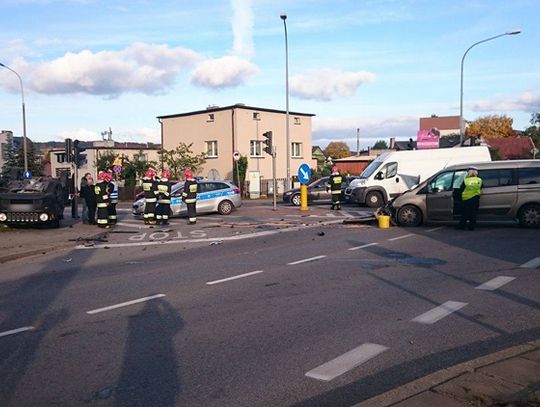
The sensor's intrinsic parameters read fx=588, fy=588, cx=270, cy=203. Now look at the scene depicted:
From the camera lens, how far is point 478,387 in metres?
4.48

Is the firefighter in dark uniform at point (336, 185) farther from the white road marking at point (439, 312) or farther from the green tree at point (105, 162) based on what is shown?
the green tree at point (105, 162)

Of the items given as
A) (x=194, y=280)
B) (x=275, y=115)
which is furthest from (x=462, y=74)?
(x=194, y=280)

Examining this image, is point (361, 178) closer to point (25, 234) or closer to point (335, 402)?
point (25, 234)

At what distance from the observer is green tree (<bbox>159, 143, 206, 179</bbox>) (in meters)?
45.5

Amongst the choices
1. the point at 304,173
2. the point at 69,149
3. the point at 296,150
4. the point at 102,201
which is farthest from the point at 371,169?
the point at 296,150

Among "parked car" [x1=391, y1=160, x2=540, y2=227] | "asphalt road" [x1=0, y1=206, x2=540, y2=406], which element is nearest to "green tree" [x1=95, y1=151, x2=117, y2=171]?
"parked car" [x1=391, y1=160, x2=540, y2=227]

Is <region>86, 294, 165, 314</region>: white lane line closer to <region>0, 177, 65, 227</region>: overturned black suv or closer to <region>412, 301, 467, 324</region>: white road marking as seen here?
<region>412, 301, 467, 324</region>: white road marking

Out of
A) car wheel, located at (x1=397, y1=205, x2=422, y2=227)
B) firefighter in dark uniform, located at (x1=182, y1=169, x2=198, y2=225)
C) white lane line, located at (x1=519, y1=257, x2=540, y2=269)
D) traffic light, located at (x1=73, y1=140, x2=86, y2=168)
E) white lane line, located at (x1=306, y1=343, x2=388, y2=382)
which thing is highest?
traffic light, located at (x1=73, y1=140, x2=86, y2=168)

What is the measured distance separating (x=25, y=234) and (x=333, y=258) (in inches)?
380

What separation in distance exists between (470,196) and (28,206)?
12518 mm

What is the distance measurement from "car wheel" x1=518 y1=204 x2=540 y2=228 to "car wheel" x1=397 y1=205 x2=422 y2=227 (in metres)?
2.75

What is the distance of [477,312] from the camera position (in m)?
7.23

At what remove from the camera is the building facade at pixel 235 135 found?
1796 inches

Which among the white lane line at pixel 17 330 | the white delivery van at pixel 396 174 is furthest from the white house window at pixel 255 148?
the white lane line at pixel 17 330
